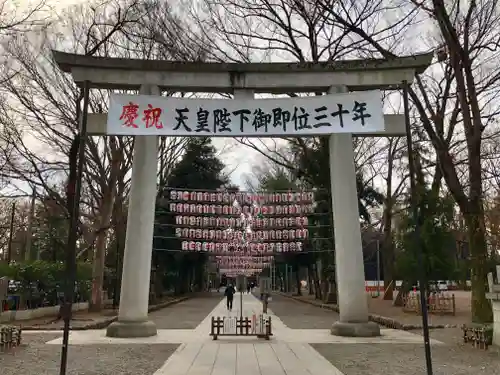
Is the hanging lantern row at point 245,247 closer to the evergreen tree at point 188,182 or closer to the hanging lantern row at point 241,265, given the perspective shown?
the hanging lantern row at point 241,265

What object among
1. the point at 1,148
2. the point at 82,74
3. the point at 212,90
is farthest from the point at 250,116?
the point at 1,148

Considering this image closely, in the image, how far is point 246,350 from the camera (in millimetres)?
10148

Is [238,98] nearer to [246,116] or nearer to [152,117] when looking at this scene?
[246,116]

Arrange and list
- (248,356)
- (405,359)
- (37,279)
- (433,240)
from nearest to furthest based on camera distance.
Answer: (405,359) < (248,356) < (37,279) < (433,240)

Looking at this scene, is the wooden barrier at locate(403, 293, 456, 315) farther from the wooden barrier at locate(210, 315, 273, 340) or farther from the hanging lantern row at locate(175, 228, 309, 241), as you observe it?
the wooden barrier at locate(210, 315, 273, 340)

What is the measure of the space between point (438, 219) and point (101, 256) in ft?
50.3

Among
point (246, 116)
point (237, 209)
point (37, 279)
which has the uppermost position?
point (246, 116)

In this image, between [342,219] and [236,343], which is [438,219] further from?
[236,343]

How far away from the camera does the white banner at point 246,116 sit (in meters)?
9.05

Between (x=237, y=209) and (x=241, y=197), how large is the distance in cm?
42

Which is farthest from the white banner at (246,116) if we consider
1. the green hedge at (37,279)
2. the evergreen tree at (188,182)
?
the evergreen tree at (188,182)

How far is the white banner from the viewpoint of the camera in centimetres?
905

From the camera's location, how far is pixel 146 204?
473 inches

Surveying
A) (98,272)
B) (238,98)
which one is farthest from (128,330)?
(98,272)
